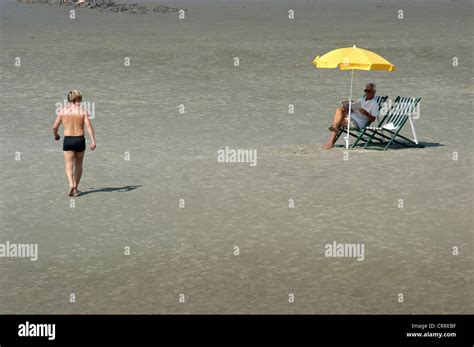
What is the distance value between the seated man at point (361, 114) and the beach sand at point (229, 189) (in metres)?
0.45

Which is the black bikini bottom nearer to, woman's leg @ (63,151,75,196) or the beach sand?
woman's leg @ (63,151,75,196)

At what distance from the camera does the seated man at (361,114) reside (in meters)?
19.7

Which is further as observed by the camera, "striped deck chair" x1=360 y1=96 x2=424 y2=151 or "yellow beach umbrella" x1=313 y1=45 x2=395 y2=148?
"striped deck chair" x1=360 y1=96 x2=424 y2=151

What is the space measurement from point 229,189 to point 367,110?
416cm

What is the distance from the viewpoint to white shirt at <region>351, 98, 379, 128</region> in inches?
776

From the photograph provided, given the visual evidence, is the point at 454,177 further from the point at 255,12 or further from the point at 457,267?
the point at 255,12

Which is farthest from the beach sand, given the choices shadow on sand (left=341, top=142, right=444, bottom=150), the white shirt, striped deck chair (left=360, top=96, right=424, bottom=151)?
the white shirt

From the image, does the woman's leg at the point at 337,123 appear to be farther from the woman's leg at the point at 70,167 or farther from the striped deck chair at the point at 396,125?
the woman's leg at the point at 70,167

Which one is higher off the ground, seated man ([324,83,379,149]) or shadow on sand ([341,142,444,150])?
seated man ([324,83,379,149])

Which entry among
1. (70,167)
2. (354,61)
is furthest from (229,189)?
(354,61)

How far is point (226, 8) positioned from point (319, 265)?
37.2 meters

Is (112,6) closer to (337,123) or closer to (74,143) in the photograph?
(337,123)

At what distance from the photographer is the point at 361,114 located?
1981 cm

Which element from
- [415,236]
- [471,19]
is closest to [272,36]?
[471,19]
